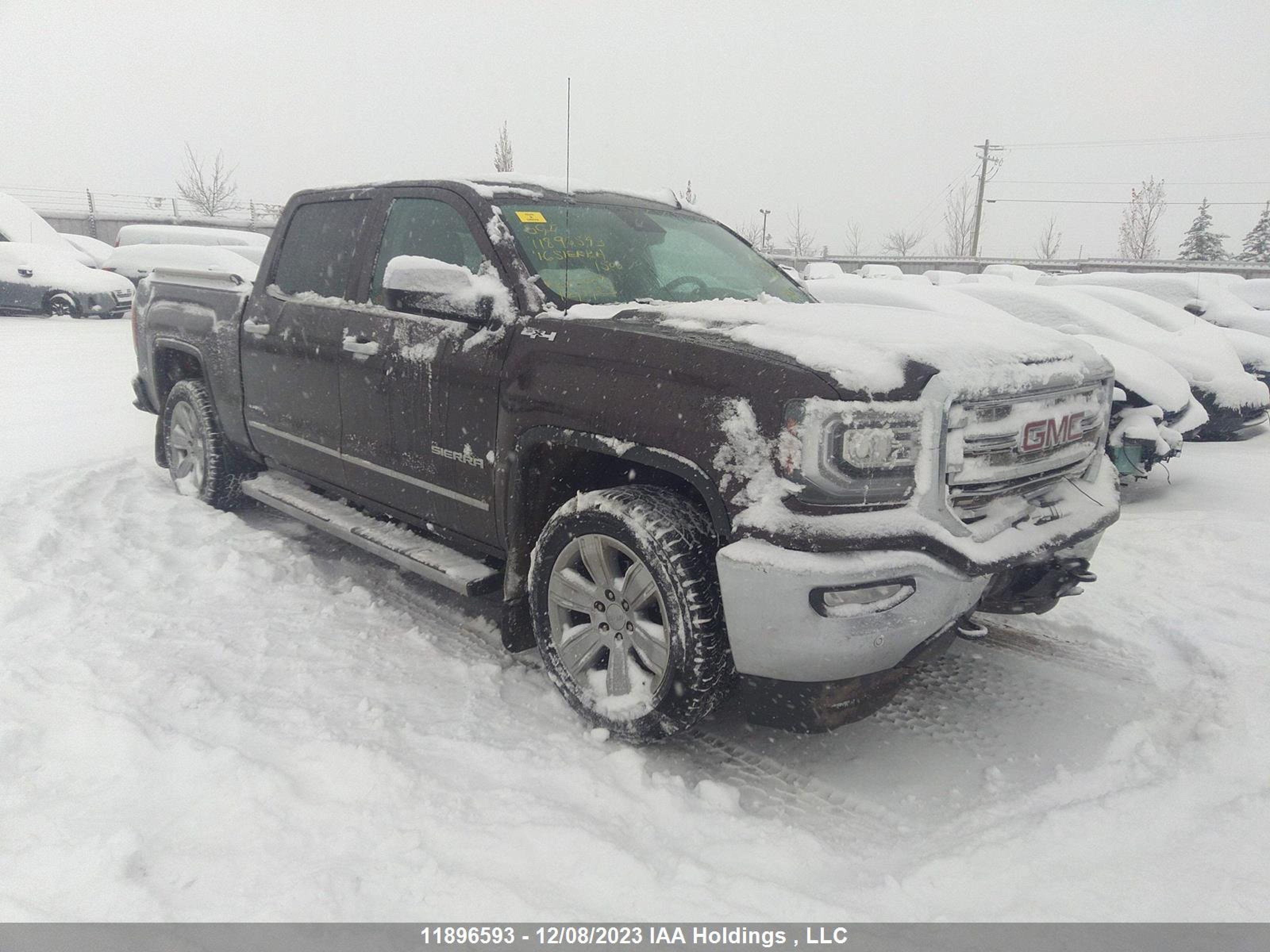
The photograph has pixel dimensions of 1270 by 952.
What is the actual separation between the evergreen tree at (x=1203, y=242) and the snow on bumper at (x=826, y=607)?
208 feet

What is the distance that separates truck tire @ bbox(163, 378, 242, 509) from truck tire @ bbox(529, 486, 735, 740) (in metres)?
2.85

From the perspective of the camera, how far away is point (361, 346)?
3705 millimetres

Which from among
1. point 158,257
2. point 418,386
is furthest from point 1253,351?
point 158,257

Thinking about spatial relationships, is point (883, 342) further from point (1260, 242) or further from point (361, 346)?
point (1260, 242)

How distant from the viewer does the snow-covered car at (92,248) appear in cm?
2002

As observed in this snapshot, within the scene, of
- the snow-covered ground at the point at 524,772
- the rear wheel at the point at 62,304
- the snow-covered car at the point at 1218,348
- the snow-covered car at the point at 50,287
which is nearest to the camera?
the snow-covered ground at the point at 524,772

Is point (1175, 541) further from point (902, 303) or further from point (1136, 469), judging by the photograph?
point (902, 303)

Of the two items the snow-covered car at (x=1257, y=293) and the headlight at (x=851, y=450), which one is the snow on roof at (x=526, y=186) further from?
the snow-covered car at (x=1257, y=293)

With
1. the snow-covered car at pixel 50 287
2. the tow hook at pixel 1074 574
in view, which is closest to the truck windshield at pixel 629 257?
the tow hook at pixel 1074 574

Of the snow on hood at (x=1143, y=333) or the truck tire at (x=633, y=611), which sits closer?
the truck tire at (x=633, y=611)

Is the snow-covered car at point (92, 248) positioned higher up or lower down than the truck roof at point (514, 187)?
lower down

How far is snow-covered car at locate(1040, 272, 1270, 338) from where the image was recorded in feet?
35.3

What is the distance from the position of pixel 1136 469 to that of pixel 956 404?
4.42 m

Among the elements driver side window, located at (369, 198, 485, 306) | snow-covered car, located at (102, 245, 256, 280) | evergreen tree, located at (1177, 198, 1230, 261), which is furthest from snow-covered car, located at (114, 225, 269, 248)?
evergreen tree, located at (1177, 198, 1230, 261)
